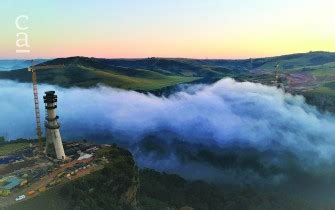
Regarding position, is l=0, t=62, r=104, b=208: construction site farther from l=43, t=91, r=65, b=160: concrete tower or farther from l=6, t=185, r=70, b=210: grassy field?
l=6, t=185, r=70, b=210: grassy field

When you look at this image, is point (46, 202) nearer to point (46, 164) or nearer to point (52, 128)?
point (46, 164)

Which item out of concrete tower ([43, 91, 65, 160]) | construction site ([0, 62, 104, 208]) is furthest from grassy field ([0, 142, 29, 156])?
concrete tower ([43, 91, 65, 160])

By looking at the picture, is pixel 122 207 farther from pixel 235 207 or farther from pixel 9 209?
pixel 235 207

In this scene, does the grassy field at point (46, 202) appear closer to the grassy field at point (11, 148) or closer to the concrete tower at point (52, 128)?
the concrete tower at point (52, 128)

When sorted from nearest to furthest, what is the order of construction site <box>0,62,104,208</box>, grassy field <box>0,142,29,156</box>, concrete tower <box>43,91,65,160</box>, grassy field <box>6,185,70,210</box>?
grassy field <box>6,185,70,210</box> → construction site <box>0,62,104,208</box> → concrete tower <box>43,91,65,160</box> → grassy field <box>0,142,29,156</box>

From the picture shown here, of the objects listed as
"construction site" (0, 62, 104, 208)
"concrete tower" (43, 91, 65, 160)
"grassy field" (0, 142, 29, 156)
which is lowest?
"grassy field" (0, 142, 29, 156)

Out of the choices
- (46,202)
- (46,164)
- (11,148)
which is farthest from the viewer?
(11,148)

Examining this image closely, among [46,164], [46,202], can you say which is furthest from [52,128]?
[46,202]
